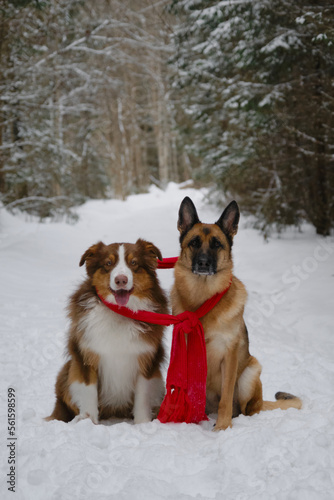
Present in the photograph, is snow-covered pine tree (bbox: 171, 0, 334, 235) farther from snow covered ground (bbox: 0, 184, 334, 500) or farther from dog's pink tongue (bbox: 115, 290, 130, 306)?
dog's pink tongue (bbox: 115, 290, 130, 306)

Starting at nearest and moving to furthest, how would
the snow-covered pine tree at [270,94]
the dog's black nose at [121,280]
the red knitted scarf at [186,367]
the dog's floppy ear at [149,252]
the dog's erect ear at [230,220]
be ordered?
the dog's black nose at [121,280]
the red knitted scarf at [186,367]
the dog's floppy ear at [149,252]
the dog's erect ear at [230,220]
the snow-covered pine tree at [270,94]

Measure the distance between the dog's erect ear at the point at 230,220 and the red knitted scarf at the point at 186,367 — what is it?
0.58 m

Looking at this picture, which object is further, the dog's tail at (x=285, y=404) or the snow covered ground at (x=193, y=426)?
the dog's tail at (x=285, y=404)

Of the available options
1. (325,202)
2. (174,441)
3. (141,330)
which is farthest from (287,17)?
(174,441)

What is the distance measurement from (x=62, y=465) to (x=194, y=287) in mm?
1645

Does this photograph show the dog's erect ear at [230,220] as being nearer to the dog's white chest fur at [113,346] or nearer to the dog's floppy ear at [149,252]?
the dog's floppy ear at [149,252]

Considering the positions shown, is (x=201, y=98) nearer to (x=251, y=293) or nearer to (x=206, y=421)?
(x=251, y=293)

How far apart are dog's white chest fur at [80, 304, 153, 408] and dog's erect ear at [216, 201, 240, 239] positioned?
3.63 feet

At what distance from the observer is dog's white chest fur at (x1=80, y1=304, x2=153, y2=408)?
3154 mm

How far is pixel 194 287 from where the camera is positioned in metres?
3.44

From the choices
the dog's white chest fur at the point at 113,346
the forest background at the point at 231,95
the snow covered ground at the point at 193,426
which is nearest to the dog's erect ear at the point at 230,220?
the dog's white chest fur at the point at 113,346

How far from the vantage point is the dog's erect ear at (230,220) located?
350 centimetres

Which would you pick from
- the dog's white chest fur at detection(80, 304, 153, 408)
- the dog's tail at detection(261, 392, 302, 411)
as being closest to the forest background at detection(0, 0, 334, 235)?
the dog's tail at detection(261, 392, 302, 411)

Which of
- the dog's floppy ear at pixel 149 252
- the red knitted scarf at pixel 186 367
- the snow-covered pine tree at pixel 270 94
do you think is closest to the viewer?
the red knitted scarf at pixel 186 367
